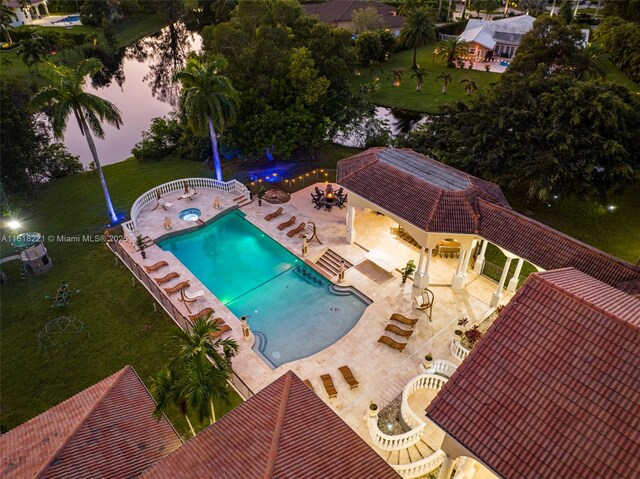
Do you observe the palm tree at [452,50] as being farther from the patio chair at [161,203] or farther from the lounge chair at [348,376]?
the lounge chair at [348,376]

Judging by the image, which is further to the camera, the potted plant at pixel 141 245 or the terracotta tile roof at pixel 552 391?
the potted plant at pixel 141 245

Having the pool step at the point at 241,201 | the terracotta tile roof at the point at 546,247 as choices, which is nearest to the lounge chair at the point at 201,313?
the pool step at the point at 241,201

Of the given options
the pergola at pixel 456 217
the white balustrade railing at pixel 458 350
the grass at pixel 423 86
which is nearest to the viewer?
the pergola at pixel 456 217

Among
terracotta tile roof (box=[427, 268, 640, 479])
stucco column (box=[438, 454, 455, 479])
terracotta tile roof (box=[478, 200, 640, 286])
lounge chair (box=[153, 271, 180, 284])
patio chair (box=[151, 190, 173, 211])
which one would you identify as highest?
terracotta tile roof (box=[427, 268, 640, 479])

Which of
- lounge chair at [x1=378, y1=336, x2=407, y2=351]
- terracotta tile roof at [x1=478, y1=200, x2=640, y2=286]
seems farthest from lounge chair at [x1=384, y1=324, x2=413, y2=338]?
terracotta tile roof at [x1=478, y1=200, x2=640, y2=286]

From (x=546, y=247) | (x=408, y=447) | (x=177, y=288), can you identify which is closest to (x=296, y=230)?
(x=177, y=288)

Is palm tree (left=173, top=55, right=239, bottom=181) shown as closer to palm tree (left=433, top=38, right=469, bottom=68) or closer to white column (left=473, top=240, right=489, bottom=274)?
white column (left=473, top=240, right=489, bottom=274)

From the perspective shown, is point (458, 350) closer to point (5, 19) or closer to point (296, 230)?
point (296, 230)
